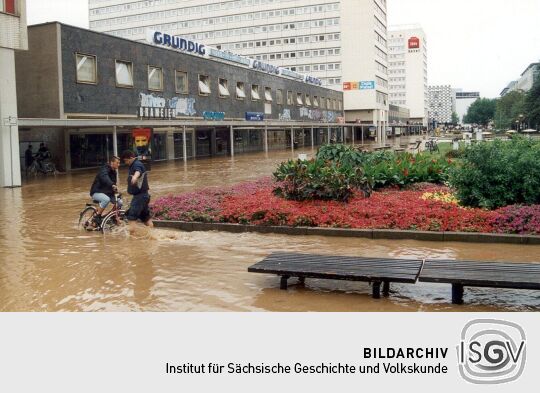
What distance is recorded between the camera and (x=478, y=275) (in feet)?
22.4

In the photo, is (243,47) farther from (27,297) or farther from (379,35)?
(27,297)

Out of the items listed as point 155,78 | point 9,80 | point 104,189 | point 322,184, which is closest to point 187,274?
point 104,189

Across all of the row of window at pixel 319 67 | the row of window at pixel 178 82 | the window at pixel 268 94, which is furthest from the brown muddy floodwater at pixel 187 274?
the row of window at pixel 319 67

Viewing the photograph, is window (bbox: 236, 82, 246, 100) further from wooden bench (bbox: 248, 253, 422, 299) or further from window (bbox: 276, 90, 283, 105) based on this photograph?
wooden bench (bbox: 248, 253, 422, 299)

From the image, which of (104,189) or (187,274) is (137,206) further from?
(187,274)

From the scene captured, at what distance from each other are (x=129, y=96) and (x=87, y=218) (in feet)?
76.2

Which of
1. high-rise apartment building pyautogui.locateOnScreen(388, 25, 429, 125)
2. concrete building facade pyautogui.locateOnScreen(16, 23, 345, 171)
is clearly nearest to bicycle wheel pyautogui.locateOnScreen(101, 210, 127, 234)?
concrete building facade pyautogui.locateOnScreen(16, 23, 345, 171)

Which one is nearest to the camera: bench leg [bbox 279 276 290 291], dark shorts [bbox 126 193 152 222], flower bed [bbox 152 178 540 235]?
bench leg [bbox 279 276 290 291]

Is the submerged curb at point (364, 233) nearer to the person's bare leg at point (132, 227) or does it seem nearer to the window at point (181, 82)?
the person's bare leg at point (132, 227)

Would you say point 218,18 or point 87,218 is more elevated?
point 218,18

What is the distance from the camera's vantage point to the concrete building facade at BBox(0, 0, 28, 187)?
23062 millimetres

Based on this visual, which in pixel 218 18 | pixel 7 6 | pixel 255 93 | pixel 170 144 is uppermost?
pixel 218 18

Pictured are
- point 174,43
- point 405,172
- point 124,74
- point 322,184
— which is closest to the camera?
point 322,184

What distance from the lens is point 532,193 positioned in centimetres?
1226
